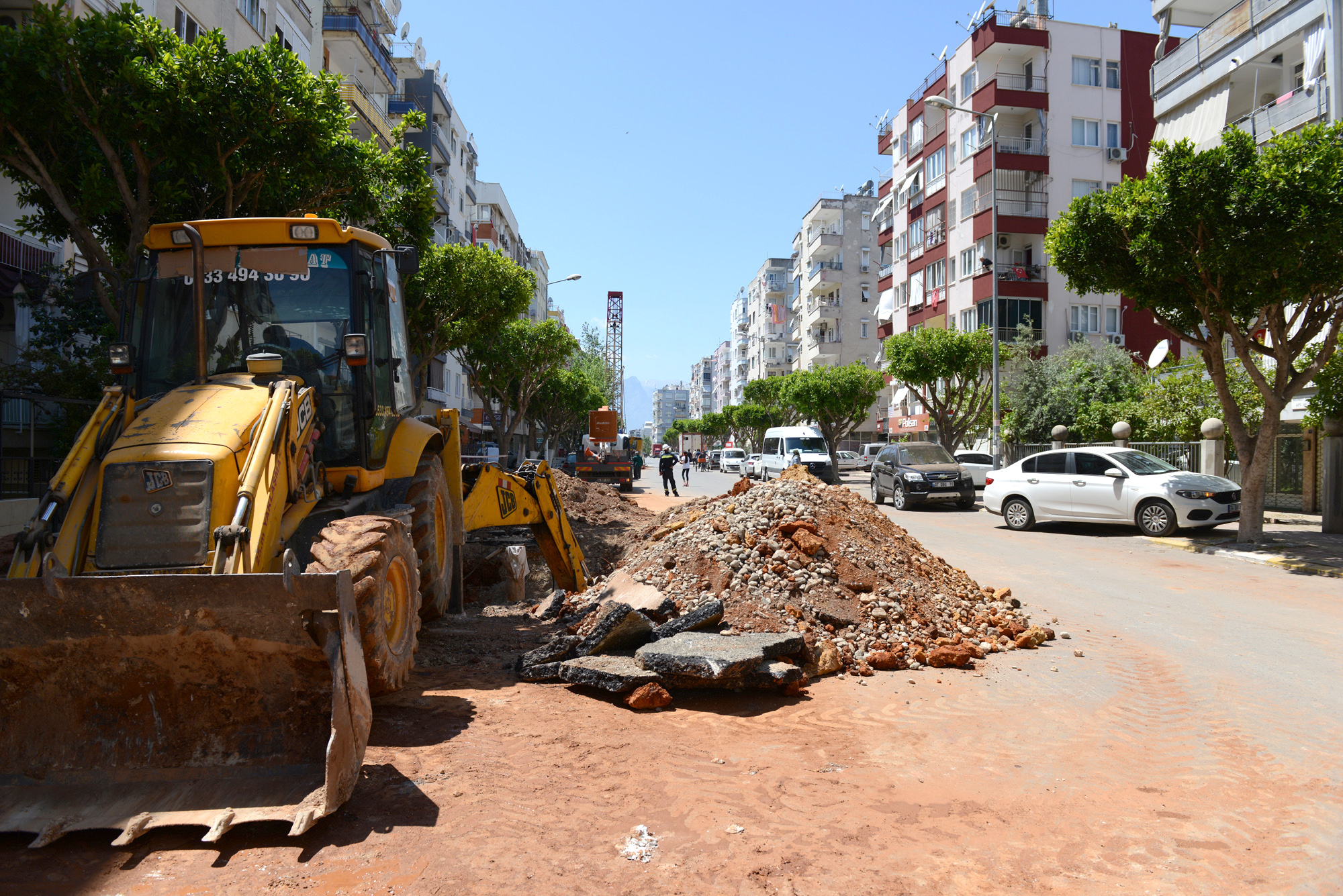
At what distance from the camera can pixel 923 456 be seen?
80.2ft

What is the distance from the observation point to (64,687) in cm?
397

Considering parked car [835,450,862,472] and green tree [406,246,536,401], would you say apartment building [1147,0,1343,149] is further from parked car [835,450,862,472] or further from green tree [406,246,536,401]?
parked car [835,450,862,472]

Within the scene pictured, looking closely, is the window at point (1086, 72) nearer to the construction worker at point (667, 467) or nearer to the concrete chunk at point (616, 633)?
the construction worker at point (667, 467)

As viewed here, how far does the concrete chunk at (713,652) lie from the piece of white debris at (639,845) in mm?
2044

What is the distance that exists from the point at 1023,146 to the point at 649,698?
40867mm

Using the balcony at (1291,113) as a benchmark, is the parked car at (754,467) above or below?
below

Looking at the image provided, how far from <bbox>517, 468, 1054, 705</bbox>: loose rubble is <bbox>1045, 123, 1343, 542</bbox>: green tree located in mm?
8090

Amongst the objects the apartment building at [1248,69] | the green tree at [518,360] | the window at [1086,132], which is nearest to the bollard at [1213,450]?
the apartment building at [1248,69]

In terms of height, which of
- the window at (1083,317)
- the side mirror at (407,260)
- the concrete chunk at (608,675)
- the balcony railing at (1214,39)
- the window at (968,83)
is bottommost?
the concrete chunk at (608,675)

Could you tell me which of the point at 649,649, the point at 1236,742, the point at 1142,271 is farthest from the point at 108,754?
the point at 1142,271

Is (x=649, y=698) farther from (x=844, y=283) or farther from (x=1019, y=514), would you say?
(x=844, y=283)

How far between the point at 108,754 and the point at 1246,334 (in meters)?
17.5

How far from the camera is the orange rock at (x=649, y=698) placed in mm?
5867

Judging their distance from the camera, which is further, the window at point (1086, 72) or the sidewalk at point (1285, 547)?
the window at point (1086, 72)
